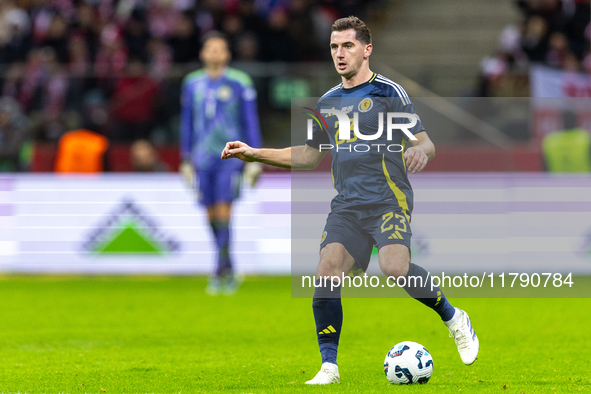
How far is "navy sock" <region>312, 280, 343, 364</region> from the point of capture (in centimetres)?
484

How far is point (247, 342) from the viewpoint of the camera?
6.60 m

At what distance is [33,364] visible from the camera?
5641 millimetres

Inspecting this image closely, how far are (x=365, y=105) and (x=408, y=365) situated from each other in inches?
57.5

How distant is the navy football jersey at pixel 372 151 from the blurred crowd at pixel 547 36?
7955 millimetres

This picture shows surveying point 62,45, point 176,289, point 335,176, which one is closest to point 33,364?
point 335,176

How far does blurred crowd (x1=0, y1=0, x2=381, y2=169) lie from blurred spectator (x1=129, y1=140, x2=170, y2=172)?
22 cm

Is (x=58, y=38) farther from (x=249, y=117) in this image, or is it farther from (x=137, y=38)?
(x=249, y=117)

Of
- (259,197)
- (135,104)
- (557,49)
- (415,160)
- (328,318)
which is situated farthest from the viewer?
(557,49)

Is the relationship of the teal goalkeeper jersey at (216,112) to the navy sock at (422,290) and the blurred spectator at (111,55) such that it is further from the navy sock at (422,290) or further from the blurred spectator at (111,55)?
the navy sock at (422,290)

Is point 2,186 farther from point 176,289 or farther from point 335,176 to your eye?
point 335,176

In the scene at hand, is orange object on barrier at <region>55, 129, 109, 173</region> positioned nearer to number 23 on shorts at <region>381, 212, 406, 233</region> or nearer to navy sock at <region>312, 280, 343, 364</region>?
navy sock at <region>312, 280, 343, 364</region>

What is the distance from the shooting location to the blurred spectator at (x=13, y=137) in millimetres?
12172

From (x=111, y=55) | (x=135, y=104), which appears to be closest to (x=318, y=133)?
(x=135, y=104)

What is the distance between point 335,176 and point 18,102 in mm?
8515
